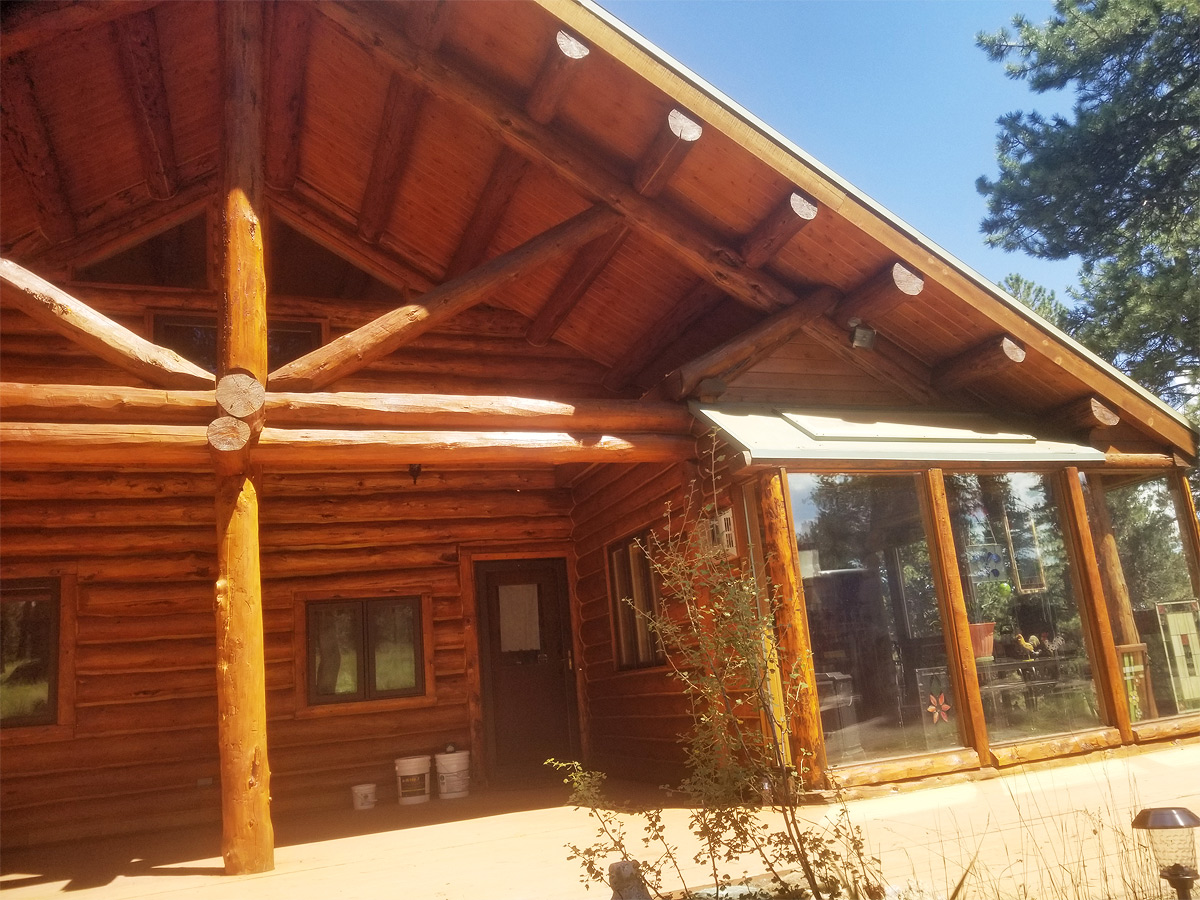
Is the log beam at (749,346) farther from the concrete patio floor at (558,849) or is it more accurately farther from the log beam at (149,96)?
the log beam at (149,96)

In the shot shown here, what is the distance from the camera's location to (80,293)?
8531 mm

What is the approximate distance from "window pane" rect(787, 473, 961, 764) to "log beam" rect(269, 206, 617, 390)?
254 centimetres

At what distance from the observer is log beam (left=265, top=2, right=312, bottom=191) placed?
7.30 m

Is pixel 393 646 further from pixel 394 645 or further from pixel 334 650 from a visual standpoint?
pixel 334 650

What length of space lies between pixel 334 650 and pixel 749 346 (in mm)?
5207

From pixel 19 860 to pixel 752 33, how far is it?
11160mm

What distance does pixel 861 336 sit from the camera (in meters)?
7.70

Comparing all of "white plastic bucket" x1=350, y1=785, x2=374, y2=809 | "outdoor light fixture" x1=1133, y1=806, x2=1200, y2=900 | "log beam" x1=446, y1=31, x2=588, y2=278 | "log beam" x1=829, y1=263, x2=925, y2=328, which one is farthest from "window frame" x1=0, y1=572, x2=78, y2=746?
"outdoor light fixture" x1=1133, y1=806, x2=1200, y2=900

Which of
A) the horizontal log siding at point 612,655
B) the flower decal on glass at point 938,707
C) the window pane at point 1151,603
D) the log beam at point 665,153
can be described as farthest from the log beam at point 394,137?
the window pane at point 1151,603

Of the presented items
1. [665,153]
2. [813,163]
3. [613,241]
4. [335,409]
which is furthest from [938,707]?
[335,409]

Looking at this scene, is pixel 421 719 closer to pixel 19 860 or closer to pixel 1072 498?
pixel 19 860

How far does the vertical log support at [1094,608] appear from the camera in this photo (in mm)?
7438

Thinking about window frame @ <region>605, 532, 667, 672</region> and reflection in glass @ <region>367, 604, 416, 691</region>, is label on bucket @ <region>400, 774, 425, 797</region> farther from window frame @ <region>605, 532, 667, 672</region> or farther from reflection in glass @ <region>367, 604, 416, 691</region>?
window frame @ <region>605, 532, 667, 672</region>

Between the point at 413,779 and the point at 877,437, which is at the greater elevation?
the point at 877,437
